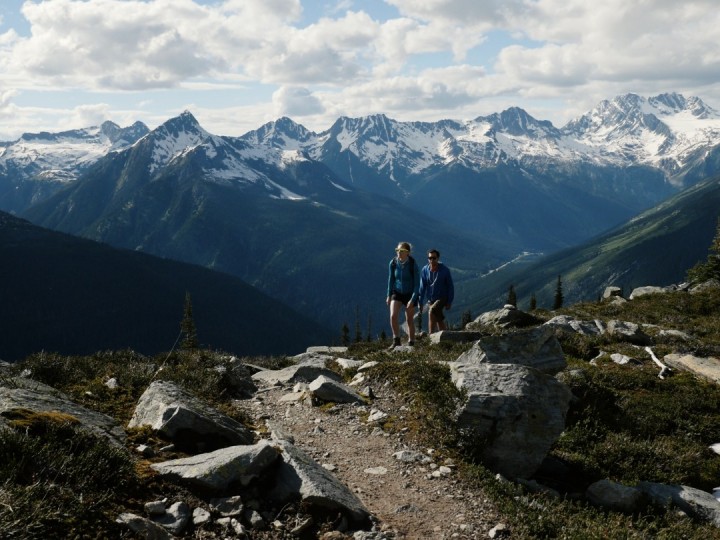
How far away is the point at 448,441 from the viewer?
1027 cm

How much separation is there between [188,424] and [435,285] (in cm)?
1379

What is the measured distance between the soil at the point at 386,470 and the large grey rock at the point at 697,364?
10582 mm

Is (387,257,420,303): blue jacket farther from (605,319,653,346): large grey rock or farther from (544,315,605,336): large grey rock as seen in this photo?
(605,319,653,346): large grey rock

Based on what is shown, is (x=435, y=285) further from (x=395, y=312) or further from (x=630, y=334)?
(x=630, y=334)

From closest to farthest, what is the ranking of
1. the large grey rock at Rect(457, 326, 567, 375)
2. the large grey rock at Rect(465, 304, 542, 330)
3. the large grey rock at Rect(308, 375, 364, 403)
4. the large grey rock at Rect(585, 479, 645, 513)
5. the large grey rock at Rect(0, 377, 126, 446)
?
the large grey rock at Rect(0, 377, 126, 446) < the large grey rock at Rect(585, 479, 645, 513) < the large grey rock at Rect(308, 375, 364, 403) < the large grey rock at Rect(457, 326, 567, 375) < the large grey rock at Rect(465, 304, 542, 330)

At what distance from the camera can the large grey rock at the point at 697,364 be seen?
653 inches

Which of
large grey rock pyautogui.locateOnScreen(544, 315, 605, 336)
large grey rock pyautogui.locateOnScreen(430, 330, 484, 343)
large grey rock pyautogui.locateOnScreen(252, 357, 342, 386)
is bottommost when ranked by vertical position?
large grey rock pyautogui.locateOnScreen(544, 315, 605, 336)

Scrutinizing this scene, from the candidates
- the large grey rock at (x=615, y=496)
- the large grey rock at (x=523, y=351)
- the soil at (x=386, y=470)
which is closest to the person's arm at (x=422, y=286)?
the large grey rock at (x=523, y=351)

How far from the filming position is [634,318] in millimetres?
28047

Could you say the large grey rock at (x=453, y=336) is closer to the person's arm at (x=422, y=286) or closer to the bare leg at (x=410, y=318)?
the bare leg at (x=410, y=318)

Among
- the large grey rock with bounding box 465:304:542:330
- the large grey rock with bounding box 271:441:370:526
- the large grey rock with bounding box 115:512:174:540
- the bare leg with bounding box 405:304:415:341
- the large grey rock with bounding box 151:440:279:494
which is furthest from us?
the large grey rock with bounding box 465:304:542:330

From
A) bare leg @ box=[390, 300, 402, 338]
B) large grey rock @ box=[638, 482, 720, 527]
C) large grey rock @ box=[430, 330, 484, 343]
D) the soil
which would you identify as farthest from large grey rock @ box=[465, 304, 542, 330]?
large grey rock @ box=[638, 482, 720, 527]

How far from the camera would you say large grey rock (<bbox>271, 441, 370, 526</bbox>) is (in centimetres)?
772

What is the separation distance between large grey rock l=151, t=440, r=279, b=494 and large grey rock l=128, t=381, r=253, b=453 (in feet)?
3.29
